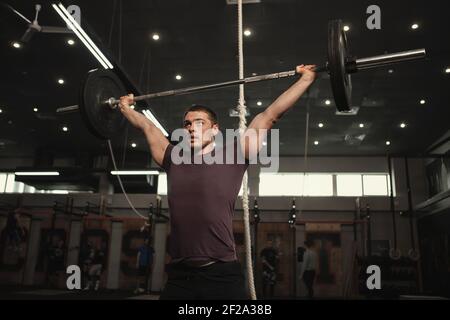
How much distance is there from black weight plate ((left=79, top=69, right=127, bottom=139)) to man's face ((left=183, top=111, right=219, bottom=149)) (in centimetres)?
66

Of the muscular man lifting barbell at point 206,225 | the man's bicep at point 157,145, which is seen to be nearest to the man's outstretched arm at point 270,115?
the muscular man lifting barbell at point 206,225

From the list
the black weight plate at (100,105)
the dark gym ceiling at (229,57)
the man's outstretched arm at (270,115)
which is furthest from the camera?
the dark gym ceiling at (229,57)

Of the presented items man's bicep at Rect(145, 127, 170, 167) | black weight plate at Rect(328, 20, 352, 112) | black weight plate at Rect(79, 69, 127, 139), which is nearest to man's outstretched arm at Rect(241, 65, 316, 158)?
black weight plate at Rect(328, 20, 352, 112)

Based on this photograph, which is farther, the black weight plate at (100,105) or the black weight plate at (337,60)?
the black weight plate at (100,105)

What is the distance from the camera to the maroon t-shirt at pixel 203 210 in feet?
4.59

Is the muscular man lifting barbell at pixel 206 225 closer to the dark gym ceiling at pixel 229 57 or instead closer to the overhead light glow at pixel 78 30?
the dark gym ceiling at pixel 229 57

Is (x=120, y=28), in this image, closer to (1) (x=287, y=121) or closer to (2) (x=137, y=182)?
(1) (x=287, y=121)

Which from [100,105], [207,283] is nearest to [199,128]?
[207,283]

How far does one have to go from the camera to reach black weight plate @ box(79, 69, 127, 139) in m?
2.01

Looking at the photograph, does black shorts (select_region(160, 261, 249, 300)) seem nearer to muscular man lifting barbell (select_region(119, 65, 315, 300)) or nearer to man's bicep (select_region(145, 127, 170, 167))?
muscular man lifting barbell (select_region(119, 65, 315, 300))

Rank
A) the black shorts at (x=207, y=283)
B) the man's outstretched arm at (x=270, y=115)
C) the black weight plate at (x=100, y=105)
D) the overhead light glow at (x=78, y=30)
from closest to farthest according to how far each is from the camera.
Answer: the black shorts at (x=207, y=283) → the man's outstretched arm at (x=270, y=115) → the black weight plate at (x=100, y=105) → the overhead light glow at (x=78, y=30)
